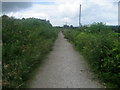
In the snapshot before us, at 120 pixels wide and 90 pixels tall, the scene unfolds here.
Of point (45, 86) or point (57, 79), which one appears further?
point (57, 79)

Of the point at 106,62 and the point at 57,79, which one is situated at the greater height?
the point at 106,62

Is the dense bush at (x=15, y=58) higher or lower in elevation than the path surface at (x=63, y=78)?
higher

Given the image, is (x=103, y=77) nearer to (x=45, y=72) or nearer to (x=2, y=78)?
(x=45, y=72)

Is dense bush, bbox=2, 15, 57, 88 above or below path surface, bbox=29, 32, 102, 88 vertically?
above

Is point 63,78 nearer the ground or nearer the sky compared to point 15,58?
nearer the ground

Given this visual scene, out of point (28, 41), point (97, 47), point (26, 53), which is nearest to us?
point (97, 47)

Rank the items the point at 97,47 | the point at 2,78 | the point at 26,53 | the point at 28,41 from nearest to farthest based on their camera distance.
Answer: the point at 2,78 → the point at 97,47 → the point at 26,53 → the point at 28,41

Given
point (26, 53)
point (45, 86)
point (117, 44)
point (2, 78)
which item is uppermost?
point (117, 44)

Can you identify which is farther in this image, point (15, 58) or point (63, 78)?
point (15, 58)

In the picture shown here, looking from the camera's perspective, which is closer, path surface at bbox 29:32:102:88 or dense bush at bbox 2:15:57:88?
dense bush at bbox 2:15:57:88

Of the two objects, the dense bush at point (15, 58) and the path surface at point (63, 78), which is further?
the path surface at point (63, 78)

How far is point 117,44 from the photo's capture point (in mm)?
5129

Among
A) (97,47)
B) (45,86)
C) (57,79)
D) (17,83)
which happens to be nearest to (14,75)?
(17,83)

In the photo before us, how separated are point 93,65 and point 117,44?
50.6 inches
